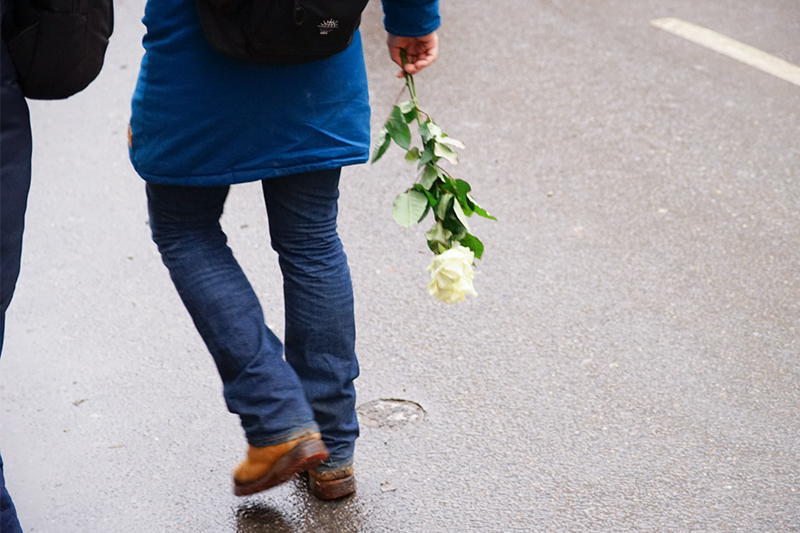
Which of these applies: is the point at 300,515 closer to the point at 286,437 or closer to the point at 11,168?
the point at 286,437

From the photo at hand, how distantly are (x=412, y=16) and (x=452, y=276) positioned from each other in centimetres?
59

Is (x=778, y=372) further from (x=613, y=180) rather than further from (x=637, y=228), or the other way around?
(x=613, y=180)

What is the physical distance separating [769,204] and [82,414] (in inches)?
105

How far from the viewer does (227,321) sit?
7.14ft

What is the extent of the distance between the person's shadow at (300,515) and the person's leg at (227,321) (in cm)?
30

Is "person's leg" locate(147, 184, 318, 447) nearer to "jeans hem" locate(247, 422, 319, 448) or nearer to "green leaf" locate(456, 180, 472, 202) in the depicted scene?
"jeans hem" locate(247, 422, 319, 448)

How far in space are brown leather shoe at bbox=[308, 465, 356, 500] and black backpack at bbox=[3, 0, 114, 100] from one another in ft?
3.61

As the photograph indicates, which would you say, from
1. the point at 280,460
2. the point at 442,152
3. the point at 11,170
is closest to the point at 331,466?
the point at 280,460

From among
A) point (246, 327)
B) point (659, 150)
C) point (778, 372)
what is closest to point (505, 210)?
point (659, 150)

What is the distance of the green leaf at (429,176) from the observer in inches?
93.3

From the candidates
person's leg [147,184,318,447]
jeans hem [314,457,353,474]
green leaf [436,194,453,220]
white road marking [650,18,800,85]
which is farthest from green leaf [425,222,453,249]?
white road marking [650,18,800,85]

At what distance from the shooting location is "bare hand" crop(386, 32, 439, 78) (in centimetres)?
229

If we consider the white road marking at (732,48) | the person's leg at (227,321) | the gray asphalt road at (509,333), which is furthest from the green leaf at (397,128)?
the white road marking at (732,48)

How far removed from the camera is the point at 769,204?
3.90 metres
